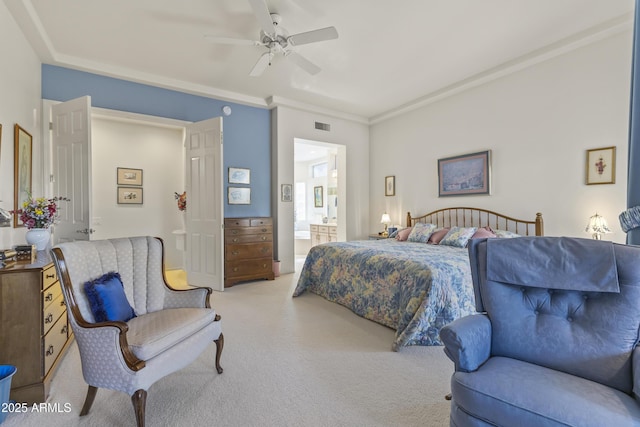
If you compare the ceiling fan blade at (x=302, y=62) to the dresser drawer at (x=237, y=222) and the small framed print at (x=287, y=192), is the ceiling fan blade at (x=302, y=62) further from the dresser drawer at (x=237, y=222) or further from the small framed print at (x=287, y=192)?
the dresser drawer at (x=237, y=222)

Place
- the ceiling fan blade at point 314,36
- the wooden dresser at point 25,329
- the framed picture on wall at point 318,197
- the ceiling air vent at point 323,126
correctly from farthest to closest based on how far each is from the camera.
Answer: the framed picture on wall at point 318,197, the ceiling air vent at point 323,126, the ceiling fan blade at point 314,36, the wooden dresser at point 25,329

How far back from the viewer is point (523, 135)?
4039 millimetres

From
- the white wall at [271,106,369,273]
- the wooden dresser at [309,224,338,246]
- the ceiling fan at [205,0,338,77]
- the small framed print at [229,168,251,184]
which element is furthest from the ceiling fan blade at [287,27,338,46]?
the wooden dresser at [309,224,338,246]

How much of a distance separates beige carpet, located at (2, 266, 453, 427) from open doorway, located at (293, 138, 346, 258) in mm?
4554

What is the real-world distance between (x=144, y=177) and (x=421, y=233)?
513cm

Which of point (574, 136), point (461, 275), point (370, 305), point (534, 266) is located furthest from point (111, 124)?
point (574, 136)

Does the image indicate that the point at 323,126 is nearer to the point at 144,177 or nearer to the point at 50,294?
the point at 144,177

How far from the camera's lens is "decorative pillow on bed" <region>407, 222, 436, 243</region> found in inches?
178

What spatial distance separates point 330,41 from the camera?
11.4 ft

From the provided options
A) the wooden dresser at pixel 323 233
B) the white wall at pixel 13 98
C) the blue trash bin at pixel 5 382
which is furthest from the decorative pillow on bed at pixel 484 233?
the white wall at pixel 13 98

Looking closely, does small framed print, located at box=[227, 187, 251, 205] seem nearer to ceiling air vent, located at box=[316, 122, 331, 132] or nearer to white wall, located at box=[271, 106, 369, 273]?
white wall, located at box=[271, 106, 369, 273]

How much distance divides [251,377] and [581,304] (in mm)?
2129

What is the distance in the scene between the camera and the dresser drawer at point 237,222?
4715 mm

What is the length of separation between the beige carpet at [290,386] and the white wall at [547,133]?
8.63ft
